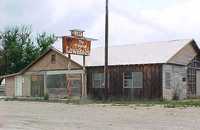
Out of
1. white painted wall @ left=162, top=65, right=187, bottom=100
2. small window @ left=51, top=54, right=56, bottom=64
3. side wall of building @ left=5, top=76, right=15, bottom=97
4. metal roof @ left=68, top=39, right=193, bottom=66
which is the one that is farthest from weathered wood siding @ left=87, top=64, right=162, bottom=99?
side wall of building @ left=5, top=76, right=15, bottom=97

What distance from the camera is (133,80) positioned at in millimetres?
36938

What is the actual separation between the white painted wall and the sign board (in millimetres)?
6396

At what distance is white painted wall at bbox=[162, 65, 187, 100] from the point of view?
35.8 m

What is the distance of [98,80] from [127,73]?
10.4 feet

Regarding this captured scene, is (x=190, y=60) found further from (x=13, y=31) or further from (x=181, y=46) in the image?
(x=13, y=31)

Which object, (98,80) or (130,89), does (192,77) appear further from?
(98,80)

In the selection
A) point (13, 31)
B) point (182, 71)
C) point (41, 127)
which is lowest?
point (41, 127)

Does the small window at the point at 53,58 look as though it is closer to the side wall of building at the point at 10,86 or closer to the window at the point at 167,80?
the side wall of building at the point at 10,86

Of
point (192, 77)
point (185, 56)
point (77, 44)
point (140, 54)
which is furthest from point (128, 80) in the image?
point (192, 77)

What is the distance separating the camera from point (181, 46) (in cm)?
3847

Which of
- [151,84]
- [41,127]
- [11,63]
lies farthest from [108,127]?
[11,63]

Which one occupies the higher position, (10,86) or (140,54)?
(140,54)

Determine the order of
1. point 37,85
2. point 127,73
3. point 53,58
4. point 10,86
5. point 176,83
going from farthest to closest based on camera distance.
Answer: point 10,86 → point 37,85 → point 53,58 → point 176,83 → point 127,73

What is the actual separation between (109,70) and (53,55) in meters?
7.21
